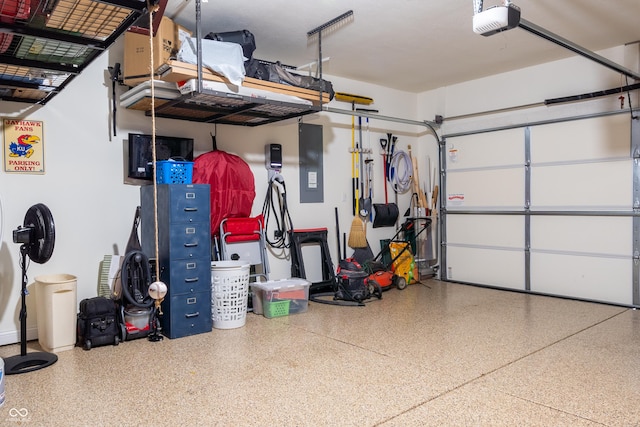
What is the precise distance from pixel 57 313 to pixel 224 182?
6.75 ft

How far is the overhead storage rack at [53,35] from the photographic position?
7.93ft

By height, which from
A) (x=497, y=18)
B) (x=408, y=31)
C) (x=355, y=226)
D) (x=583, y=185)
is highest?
(x=408, y=31)

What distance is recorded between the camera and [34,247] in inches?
138

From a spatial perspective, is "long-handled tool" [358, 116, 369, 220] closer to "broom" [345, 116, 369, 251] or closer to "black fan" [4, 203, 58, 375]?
"broom" [345, 116, 369, 251]

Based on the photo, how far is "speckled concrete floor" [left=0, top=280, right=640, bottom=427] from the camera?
105 inches

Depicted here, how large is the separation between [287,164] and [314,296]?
5.54ft

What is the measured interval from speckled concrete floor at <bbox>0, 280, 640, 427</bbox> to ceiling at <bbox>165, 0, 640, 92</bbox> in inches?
115

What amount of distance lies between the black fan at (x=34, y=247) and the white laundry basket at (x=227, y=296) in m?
1.38

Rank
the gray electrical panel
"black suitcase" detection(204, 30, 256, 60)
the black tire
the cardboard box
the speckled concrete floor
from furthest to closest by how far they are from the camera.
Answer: the black tire < the gray electrical panel < "black suitcase" detection(204, 30, 256, 60) < the cardboard box < the speckled concrete floor

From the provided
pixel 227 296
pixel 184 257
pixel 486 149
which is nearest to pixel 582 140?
pixel 486 149

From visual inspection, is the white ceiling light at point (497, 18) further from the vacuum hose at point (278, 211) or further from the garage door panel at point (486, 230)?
the garage door panel at point (486, 230)

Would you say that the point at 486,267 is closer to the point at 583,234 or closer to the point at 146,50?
the point at 583,234

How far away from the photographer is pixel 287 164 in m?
5.95

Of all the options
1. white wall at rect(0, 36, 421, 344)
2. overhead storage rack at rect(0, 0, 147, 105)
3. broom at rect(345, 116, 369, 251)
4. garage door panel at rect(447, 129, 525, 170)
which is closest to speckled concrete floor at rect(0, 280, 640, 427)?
white wall at rect(0, 36, 421, 344)
